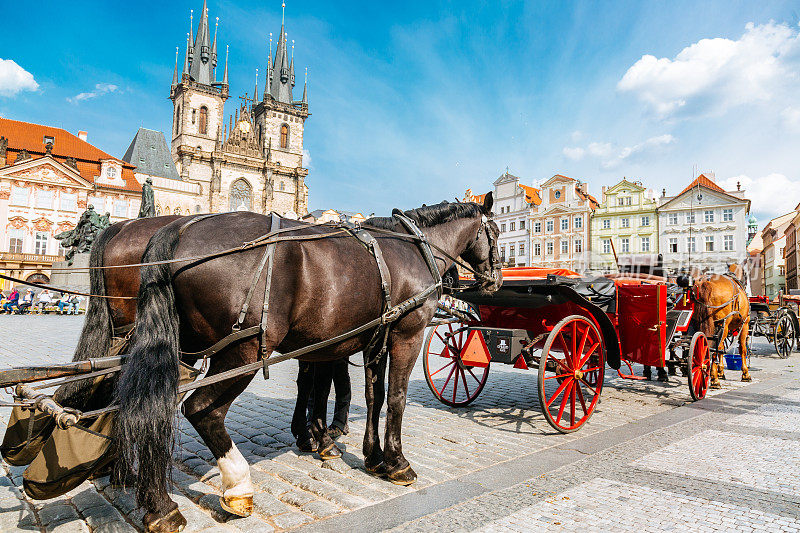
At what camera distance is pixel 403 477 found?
348 centimetres

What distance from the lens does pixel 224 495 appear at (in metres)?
2.88

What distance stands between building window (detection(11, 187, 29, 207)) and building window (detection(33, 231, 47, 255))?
274 centimetres

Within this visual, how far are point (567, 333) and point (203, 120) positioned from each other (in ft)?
216

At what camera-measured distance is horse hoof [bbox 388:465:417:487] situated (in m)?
3.46

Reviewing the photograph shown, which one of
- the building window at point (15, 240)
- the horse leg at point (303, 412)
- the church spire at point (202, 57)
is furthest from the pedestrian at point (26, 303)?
the church spire at point (202, 57)

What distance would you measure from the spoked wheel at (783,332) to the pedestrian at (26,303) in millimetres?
27819

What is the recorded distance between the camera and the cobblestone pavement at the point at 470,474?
2.94 meters

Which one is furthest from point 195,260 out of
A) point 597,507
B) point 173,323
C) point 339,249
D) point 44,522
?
point 597,507

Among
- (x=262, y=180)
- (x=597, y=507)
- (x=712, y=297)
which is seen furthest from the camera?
(x=262, y=180)

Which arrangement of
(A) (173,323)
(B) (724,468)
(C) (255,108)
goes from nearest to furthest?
(A) (173,323), (B) (724,468), (C) (255,108)

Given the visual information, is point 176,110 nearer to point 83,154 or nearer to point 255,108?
point 255,108

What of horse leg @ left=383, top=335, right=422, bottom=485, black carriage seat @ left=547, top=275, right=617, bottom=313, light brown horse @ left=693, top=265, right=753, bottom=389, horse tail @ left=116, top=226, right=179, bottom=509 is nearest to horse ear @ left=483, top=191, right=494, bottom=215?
black carriage seat @ left=547, top=275, right=617, bottom=313

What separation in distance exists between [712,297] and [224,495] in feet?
24.5

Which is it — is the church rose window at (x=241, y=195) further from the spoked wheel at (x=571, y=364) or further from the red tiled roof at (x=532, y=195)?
the spoked wheel at (x=571, y=364)
